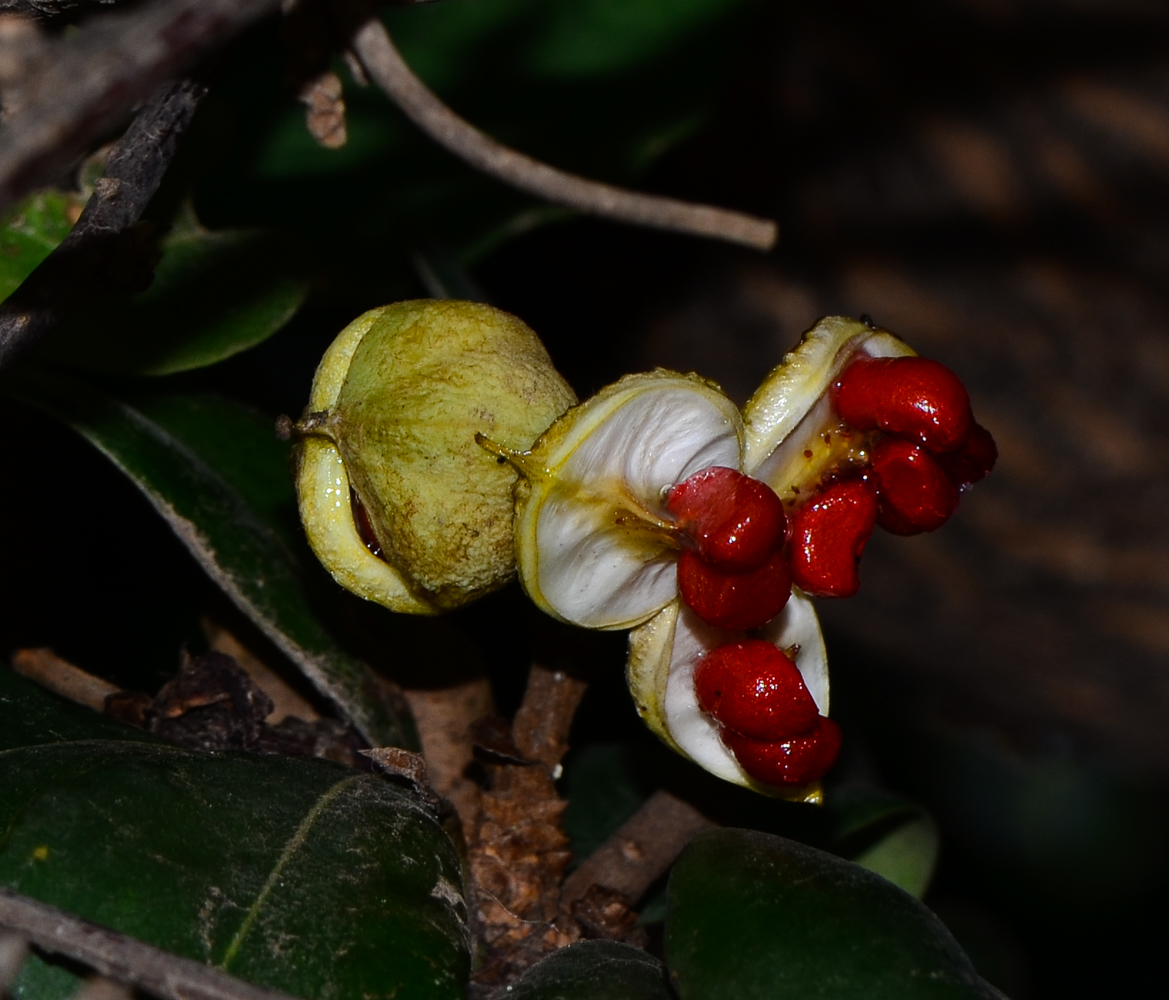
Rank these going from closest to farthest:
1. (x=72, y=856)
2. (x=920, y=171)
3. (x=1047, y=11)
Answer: (x=72, y=856) → (x=1047, y=11) → (x=920, y=171)

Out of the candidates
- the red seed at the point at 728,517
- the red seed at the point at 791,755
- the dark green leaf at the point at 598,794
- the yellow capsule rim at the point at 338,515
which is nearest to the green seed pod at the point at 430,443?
the yellow capsule rim at the point at 338,515

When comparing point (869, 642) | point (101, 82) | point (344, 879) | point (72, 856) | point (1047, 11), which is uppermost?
point (101, 82)

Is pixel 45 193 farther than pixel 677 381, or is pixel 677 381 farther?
pixel 45 193

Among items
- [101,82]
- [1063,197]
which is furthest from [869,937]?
[1063,197]

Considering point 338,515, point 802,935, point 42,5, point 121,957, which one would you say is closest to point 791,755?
point 802,935

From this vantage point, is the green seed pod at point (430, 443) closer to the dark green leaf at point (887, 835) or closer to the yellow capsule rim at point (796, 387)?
the yellow capsule rim at point (796, 387)

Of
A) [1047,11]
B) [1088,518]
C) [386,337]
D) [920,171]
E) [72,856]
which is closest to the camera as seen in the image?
[72,856]

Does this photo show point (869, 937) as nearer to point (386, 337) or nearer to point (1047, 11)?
point (386, 337)
